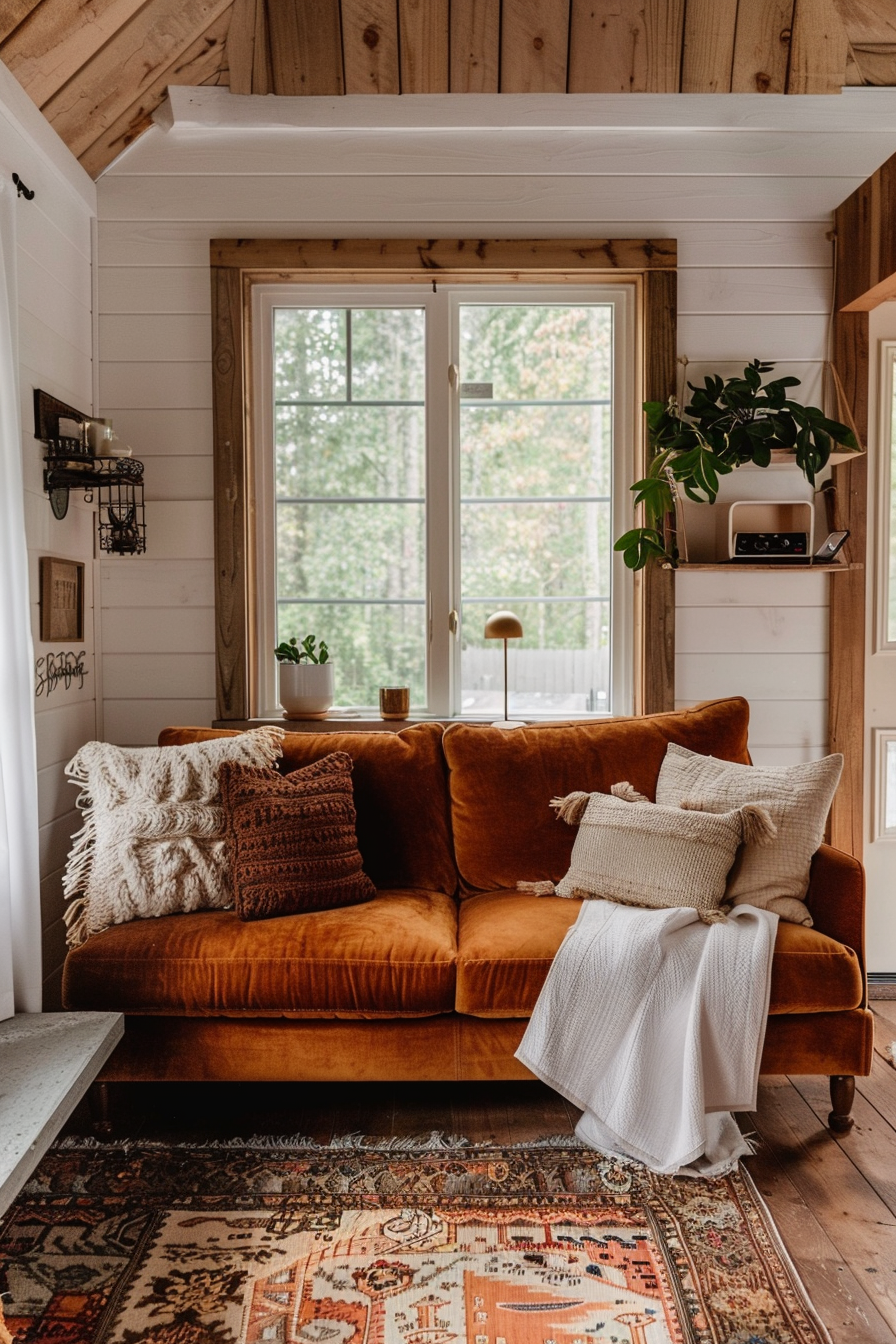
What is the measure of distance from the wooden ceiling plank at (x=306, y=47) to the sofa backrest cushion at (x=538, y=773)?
207 cm

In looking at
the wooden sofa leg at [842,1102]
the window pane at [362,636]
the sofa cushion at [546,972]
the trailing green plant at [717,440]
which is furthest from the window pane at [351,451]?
the wooden sofa leg at [842,1102]

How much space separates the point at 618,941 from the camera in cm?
212

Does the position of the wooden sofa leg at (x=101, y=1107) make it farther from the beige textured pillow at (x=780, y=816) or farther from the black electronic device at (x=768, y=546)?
the black electronic device at (x=768, y=546)

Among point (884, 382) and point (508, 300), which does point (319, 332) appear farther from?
point (884, 382)

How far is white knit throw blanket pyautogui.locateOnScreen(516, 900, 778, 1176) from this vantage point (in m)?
2.00

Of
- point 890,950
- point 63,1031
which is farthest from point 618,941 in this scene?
point 890,950

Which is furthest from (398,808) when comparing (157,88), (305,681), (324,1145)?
(157,88)

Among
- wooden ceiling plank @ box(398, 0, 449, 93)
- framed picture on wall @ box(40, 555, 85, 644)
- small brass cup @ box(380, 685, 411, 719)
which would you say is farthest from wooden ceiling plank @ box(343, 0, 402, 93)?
small brass cup @ box(380, 685, 411, 719)

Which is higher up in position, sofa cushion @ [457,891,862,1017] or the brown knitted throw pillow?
the brown knitted throw pillow

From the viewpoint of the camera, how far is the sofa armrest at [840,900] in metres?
2.21

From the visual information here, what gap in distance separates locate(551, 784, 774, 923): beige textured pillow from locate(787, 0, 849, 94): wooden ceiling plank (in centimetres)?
236

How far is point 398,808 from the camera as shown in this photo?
104 inches

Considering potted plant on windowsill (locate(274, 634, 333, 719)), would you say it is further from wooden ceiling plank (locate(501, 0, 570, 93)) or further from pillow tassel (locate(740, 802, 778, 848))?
wooden ceiling plank (locate(501, 0, 570, 93))

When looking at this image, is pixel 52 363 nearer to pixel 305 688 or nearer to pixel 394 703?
pixel 305 688
